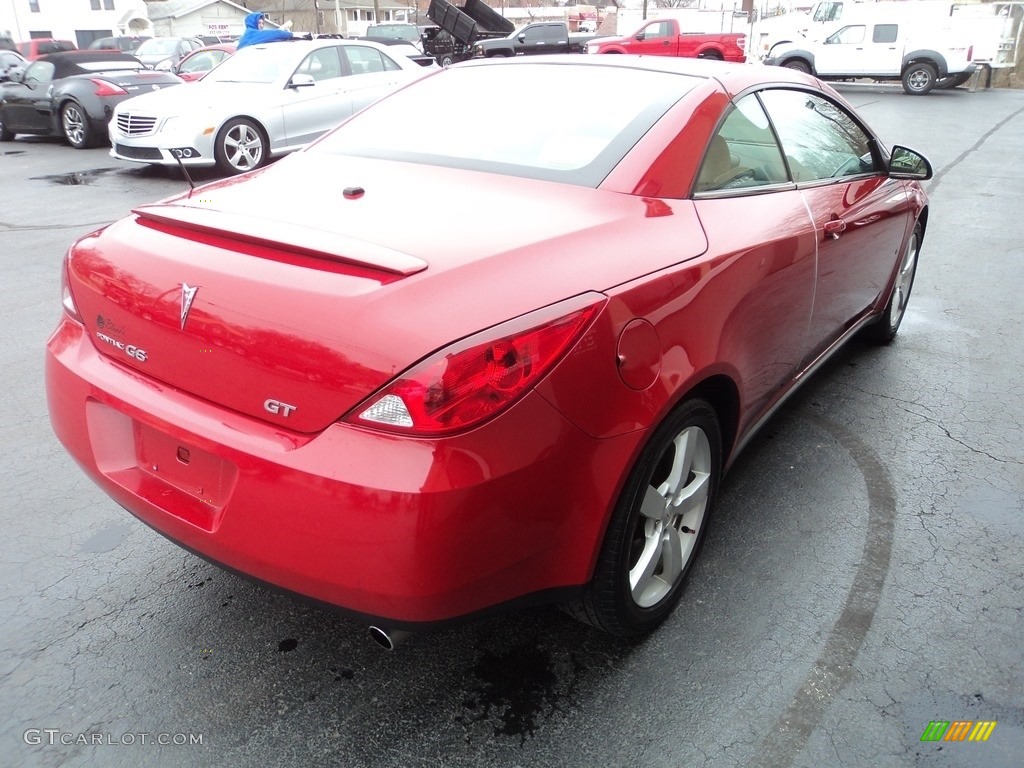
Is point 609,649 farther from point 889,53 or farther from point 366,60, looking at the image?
point 889,53

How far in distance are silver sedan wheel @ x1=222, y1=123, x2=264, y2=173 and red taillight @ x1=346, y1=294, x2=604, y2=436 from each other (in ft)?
29.2

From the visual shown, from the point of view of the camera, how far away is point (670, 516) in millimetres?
2375

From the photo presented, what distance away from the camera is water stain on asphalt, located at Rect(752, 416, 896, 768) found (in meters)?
2.08

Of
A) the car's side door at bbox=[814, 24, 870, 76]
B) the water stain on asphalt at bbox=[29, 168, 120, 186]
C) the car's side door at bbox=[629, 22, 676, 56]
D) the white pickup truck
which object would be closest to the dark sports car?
the water stain on asphalt at bbox=[29, 168, 120, 186]

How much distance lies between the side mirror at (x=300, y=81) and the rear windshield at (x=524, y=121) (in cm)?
743

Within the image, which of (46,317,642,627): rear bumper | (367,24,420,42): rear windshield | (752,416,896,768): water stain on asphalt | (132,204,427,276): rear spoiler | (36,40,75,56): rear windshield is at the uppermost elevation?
(367,24,420,42): rear windshield

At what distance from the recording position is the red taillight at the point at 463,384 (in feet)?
5.55

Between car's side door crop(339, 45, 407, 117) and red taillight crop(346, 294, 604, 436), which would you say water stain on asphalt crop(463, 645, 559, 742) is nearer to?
red taillight crop(346, 294, 604, 436)

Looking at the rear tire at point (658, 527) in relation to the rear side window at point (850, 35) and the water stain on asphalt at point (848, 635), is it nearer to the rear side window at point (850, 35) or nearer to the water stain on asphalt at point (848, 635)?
the water stain on asphalt at point (848, 635)

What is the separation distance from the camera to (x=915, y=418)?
3.93 m

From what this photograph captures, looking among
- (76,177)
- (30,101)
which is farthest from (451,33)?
(76,177)

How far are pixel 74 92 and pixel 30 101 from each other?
1.45 meters

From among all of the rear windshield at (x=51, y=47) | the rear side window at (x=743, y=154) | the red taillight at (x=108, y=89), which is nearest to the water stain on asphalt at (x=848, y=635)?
the rear side window at (x=743, y=154)

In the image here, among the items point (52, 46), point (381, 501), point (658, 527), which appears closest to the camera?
point (381, 501)
